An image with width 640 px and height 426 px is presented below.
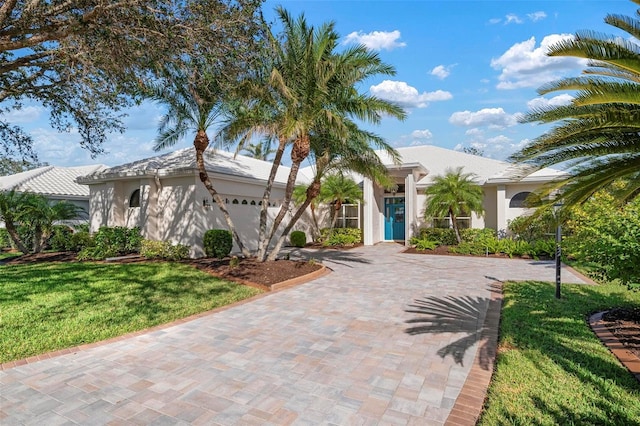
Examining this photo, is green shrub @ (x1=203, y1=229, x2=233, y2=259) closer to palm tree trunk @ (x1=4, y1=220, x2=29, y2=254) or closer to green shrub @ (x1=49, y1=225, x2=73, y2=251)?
green shrub @ (x1=49, y1=225, x2=73, y2=251)

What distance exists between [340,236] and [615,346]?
640 inches


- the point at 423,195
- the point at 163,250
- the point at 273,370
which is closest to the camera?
the point at 273,370

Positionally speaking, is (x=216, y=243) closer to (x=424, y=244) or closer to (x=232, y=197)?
(x=232, y=197)

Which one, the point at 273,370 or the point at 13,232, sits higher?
the point at 13,232

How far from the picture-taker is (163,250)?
1473 cm

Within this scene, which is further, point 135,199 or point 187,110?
point 135,199

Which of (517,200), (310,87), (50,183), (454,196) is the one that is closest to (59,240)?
(50,183)

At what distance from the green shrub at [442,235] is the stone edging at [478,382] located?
12950mm

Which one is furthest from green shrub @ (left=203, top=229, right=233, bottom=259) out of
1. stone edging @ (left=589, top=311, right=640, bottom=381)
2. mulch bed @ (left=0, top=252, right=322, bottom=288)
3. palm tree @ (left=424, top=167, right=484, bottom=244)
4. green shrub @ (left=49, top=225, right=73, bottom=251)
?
stone edging @ (left=589, top=311, right=640, bottom=381)

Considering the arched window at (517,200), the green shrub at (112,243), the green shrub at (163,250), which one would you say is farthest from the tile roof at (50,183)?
the arched window at (517,200)

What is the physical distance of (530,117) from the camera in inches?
246

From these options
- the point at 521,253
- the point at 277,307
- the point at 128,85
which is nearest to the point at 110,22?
the point at 128,85

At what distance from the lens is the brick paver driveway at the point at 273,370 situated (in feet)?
12.6

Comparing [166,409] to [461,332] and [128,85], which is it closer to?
[461,332]
